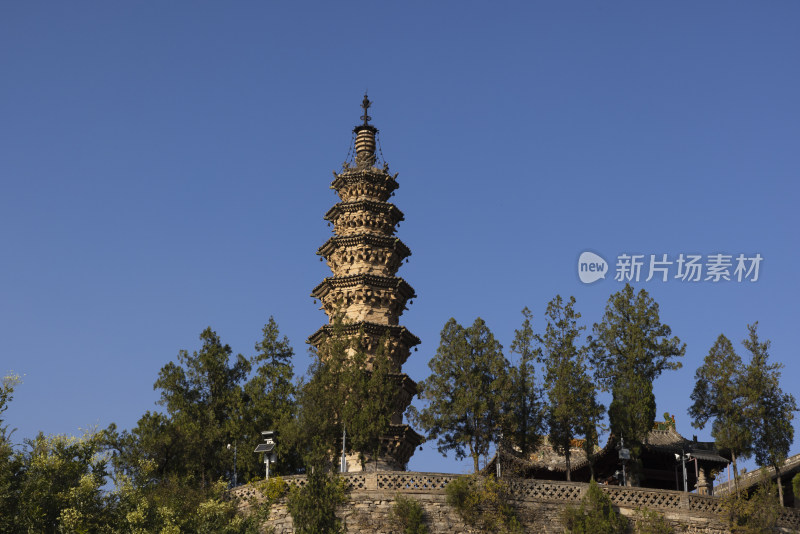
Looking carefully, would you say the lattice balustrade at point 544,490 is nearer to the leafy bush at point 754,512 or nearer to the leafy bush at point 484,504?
the leafy bush at point 484,504

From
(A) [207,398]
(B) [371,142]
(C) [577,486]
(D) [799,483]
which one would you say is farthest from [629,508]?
(B) [371,142]

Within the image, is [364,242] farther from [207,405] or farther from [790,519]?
[790,519]

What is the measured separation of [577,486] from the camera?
41.7 m

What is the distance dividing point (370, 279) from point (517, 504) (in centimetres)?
1748

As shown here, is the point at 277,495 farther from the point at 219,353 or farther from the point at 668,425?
the point at 668,425

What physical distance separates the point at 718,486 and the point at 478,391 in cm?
1609

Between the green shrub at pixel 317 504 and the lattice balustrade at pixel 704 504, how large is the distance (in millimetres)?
14080

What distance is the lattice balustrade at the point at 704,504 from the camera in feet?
137

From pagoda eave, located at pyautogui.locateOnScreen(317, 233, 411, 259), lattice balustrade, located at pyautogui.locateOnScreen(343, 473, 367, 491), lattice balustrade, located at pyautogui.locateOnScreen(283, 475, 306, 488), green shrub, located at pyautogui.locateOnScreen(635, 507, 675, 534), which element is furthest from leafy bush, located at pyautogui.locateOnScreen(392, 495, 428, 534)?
pagoda eave, located at pyautogui.locateOnScreen(317, 233, 411, 259)

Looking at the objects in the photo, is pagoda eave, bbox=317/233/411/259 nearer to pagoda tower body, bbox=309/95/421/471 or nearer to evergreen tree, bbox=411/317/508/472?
pagoda tower body, bbox=309/95/421/471

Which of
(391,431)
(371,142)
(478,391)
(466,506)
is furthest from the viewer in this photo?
(371,142)

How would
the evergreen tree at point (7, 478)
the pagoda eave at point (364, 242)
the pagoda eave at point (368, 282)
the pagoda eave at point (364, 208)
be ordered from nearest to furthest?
the evergreen tree at point (7, 478)
the pagoda eave at point (368, 282)
the pagoda eave at point (364, 242)
the pagoda eave at point (364, 208)

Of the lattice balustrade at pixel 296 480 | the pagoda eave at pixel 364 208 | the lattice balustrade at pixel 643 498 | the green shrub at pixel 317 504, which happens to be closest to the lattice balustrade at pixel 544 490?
the lattice balustrade at pixel 643 498

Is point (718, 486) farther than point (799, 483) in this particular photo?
Yes
